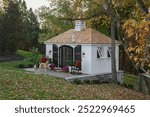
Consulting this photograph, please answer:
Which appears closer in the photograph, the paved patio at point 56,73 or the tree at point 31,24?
the paved patio at point 56,73

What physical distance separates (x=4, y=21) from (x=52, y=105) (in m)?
34.4

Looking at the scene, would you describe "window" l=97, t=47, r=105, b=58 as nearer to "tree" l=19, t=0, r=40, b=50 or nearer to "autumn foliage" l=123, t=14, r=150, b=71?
"autumn foliage" l=123, t=14, r=150, b=71

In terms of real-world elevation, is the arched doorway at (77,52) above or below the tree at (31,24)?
below

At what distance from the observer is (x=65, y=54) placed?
2878 cm

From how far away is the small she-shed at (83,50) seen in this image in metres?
27.1

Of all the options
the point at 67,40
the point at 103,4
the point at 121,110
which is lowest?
the point at 121,110

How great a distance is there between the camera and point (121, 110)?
381 inches

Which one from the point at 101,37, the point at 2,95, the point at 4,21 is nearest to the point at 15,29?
the point at 4,21

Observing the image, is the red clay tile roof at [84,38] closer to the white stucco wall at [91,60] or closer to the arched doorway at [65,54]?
the white stucco wall at [91,60]

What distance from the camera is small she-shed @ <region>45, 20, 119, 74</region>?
2706 cm

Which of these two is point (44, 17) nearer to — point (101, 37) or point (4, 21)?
point (4, 21)

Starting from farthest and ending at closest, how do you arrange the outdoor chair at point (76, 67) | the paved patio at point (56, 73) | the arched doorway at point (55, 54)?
the arched doorway at point (55, 54), the outdoor chair at point (76, 67), the paved patio at point (56, 73)

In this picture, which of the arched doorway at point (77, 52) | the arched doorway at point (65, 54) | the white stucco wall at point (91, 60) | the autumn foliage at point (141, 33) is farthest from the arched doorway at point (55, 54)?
the autumn foliage at point (141, 33)

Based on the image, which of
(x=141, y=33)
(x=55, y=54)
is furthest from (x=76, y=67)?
(x=141, y=33)
